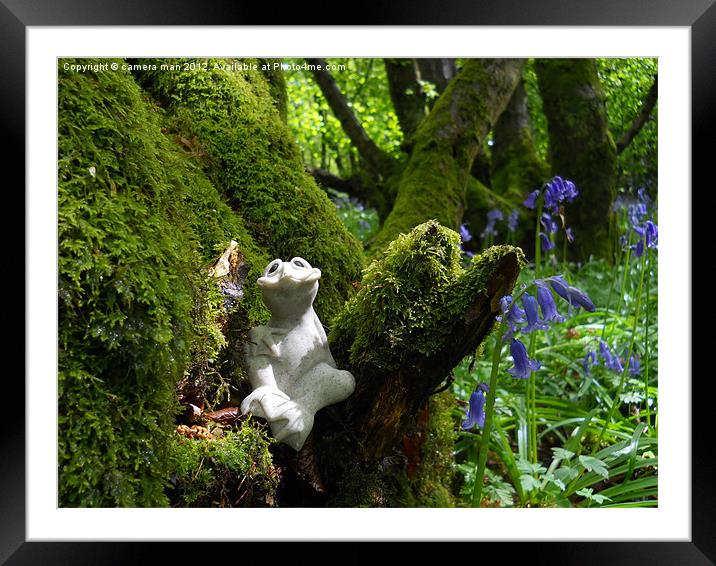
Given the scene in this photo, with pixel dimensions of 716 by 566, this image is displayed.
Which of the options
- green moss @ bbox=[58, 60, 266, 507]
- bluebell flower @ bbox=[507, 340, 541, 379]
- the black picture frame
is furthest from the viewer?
bluebell flower @ bbox=[507, 340, 541, 379]

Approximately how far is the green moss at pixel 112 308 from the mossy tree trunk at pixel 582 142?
6210 millimetres

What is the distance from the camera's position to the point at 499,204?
692 cm

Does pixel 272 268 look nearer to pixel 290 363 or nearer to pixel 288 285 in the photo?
pixel 288 285

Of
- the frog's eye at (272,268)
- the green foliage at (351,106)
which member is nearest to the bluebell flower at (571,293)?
the frog's eye at (272,268)

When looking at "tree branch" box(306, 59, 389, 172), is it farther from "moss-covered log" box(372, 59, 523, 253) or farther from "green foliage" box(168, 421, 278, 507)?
"green foliage" box(168, 421, 278, 507)

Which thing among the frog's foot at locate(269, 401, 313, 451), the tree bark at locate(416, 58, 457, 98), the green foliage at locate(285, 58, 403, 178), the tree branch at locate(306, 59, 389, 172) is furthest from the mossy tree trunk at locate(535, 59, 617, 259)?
the frog's foot at locate(269, 401, 313, 451)

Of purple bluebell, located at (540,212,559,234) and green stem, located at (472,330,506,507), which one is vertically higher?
purple bluebell, located at (540,212,559,234)

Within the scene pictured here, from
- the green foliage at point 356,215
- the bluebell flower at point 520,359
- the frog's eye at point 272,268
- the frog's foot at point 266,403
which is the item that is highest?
the green foliage at point 356,215

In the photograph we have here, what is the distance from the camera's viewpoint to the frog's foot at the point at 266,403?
1.87 meters

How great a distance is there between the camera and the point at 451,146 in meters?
4.68

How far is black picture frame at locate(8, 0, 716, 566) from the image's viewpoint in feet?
5.31

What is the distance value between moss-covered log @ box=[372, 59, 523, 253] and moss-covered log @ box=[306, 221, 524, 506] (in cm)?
209

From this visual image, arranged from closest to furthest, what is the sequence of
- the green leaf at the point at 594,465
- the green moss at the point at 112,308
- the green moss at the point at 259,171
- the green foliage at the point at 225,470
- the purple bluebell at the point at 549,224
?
the green moss at the point at 112,308 → the green foliage at the point at 225,470 → the green leaf at the point at 594,465 → the green moss at the point at 259,171 → the purple bluebell at the point at 549,224
